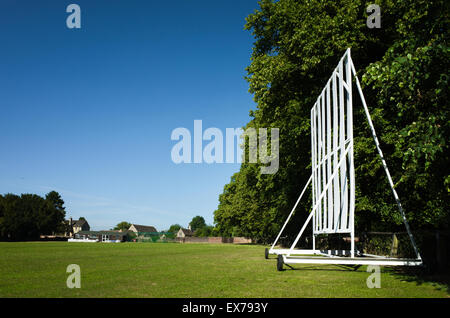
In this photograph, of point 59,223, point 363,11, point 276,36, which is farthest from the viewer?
point 59,223

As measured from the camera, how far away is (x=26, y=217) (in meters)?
84.1

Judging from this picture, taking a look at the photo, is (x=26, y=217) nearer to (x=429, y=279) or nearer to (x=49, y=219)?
(x=49, y=219)

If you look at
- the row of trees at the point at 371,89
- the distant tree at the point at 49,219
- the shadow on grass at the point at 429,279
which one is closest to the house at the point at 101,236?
the distant tree at the point at 49,219

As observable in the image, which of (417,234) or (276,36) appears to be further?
(276,36)

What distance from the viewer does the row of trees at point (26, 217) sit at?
270ft

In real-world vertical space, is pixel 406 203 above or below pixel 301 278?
above

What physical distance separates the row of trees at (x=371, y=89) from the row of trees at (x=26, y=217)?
78986 mm

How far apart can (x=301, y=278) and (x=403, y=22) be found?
12.2m

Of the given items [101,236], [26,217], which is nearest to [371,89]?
[26,217]

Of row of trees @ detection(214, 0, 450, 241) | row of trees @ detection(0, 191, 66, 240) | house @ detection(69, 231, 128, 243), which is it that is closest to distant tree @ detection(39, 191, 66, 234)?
row of trees @ detection(0, 191, 66, 240)
